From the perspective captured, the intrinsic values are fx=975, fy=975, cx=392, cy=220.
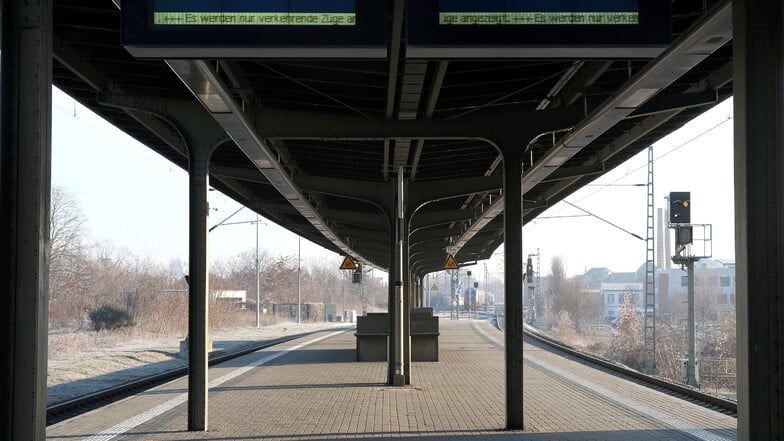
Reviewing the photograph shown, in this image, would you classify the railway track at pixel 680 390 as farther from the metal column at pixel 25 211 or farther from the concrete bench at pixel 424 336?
the metal column at pixel 25 211

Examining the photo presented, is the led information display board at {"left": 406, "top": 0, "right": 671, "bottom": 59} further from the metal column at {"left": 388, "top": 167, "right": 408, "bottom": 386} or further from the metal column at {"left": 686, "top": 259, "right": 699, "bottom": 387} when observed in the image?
the metal column at {"left": 686, "top": 259, "right": 699, "bottom": 387}

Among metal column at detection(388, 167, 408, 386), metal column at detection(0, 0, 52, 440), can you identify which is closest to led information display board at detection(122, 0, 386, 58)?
metal column at detection(0, 0, 52, 440)

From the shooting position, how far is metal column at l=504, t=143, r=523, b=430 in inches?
454

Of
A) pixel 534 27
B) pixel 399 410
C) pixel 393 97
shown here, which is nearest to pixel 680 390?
pixel 399 410

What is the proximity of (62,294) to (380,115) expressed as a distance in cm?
4278

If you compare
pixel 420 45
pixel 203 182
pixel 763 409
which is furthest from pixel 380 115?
pixel 763 409

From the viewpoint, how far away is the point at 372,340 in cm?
2473

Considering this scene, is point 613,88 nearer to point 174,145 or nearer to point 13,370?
point 174,145

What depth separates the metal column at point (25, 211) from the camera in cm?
590

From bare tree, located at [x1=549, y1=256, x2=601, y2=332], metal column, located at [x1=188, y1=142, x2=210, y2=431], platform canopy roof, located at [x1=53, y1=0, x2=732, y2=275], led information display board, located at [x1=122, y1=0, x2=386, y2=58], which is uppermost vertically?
platform canopy roof, located at [x1=53, y1=0, x2=732, y2=275]

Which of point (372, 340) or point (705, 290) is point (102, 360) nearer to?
point (372, 340)

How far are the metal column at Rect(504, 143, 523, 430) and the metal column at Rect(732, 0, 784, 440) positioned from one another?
546 cm

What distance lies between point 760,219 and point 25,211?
4.53 m

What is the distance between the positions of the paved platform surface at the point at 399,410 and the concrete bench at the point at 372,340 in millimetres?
2139
